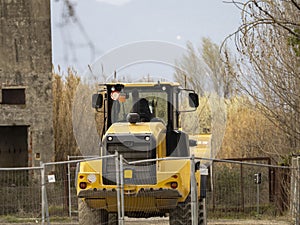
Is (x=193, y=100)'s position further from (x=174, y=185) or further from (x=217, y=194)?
(x=217, y=194)

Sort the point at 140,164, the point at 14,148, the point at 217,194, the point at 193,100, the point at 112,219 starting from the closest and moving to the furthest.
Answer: the point at 140,164 → the point at 193,100 → the point at 112,219 → the point at 217,194 → the point at 14,148

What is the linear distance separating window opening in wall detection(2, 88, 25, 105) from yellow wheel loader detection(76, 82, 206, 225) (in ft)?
37.4

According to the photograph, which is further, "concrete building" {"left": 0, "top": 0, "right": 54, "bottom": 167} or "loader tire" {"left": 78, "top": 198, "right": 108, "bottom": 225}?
"concrete building" {"left": 0, "top": 0, "right": 54, "bottom": 167}

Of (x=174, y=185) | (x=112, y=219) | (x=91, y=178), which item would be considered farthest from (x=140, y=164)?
(x=112, y=219)

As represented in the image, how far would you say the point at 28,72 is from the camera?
25.3 metres

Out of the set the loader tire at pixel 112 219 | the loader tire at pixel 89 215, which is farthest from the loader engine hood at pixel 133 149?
the loader tire at pixel 112 219

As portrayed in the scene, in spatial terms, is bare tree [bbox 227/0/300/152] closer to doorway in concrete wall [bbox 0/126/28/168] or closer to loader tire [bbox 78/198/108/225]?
loader tire [bbox 78/198/108/225]

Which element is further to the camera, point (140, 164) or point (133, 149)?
point (133, 149)

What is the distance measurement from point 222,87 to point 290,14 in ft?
40.4

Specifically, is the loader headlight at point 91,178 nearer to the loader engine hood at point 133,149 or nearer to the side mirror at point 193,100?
the loader engine hood at point 133,149

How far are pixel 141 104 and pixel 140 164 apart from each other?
4.86 ft

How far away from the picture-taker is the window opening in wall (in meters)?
25.2

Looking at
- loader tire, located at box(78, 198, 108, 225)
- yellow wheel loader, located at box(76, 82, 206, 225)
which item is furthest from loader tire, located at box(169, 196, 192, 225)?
loader tire, located at box(78, 198, 108, 225)

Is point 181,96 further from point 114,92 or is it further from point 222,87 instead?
point 222,87
